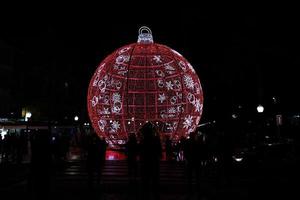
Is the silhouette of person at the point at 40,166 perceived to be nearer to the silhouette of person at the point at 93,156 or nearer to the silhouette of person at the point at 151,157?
the silhouette of person at the point at 151,157

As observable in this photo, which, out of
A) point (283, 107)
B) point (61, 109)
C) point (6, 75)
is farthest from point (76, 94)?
point (283, 107)

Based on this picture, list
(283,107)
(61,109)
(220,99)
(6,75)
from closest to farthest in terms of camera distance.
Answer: (283,107), (220,99), (6,75), (61,109)

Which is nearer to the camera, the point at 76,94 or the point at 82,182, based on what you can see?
the point at 82,182

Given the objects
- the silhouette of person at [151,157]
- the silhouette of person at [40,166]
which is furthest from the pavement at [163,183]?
the silhouette of person at [151,157]

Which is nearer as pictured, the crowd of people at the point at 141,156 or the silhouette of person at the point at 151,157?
the crowd of people at the point at 141,156

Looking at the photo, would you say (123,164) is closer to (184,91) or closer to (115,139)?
(115,139)

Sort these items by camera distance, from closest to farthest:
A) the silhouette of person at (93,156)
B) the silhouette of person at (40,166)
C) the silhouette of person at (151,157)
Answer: the silhouette of person at (40,166)
the silhouette of person at (151,157)
the silhouette of person at (93,156)

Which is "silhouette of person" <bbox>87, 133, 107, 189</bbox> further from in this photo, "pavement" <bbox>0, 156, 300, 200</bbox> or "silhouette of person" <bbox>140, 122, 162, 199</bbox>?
"silhouette of person" <bbox>140, 122, 162, 199</bbox>

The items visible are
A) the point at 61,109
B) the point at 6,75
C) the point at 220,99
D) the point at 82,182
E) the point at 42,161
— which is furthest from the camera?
the point at 61,109

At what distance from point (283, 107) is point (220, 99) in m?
6.13

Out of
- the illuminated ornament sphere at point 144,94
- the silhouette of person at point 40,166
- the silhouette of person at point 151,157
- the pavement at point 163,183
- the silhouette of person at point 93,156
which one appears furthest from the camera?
the illuminated ornament sphere at point 144,94

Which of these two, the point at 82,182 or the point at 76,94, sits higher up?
the point at 76,94

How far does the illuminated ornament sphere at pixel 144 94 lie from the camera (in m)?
16.5

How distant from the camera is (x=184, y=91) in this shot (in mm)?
16656
